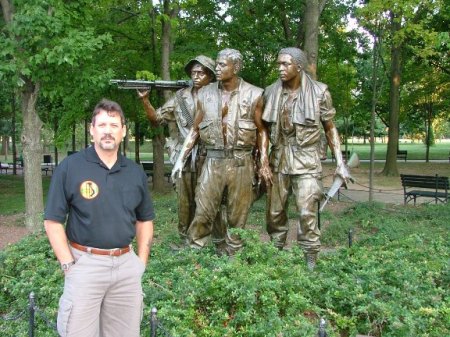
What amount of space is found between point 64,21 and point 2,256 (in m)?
4.23

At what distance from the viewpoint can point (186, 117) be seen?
588cm

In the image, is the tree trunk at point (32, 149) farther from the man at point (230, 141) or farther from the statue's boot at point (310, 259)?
the statue's boot at point (310, 259)

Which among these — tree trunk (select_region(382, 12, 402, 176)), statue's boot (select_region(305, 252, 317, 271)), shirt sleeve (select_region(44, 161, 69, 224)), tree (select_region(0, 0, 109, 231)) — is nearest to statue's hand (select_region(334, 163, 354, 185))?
statue's boot (select_region(305, 252, 317, 271))

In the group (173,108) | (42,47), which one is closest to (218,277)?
(173,108)

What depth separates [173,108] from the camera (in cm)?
597

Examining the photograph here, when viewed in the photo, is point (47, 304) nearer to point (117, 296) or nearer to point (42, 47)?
point (117, 296)

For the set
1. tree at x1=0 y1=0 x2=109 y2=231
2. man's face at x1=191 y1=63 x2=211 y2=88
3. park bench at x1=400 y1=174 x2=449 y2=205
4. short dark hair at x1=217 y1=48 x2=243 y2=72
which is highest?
tree at x1=0 y1=0 x2=109 y2=231

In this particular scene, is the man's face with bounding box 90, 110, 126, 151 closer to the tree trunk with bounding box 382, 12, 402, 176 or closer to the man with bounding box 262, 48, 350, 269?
the man with bounding box 262, 48, 350, 269

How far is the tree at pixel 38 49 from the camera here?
8.09 m

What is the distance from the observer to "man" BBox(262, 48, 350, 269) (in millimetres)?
5031

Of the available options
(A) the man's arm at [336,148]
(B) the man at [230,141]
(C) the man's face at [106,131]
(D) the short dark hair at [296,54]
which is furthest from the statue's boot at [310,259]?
(C) the man's face at [106,131]

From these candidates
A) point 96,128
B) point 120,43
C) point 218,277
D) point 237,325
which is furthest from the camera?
point 120,43

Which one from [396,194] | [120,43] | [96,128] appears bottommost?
[396,194]

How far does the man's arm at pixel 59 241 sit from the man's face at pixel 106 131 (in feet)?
1.67
